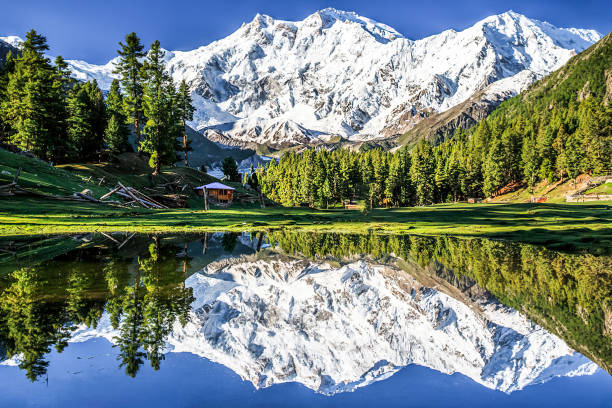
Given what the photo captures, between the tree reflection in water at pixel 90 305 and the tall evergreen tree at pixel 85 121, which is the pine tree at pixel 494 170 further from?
the tree reflection in water at pixel 90 305

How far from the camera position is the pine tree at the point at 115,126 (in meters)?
57.8

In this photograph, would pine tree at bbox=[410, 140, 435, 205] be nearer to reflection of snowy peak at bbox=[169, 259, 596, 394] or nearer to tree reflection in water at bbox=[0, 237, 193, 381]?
reflection of snowy peak at bbox=[169, 259, 596, 394]

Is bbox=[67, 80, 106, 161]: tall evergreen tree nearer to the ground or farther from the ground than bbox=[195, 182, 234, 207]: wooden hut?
farther from the ground

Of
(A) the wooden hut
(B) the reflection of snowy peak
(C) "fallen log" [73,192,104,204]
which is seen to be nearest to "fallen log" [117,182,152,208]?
(C) "fallen log" [73,192,104,204]

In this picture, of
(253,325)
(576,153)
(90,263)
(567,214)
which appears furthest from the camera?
(576,153)

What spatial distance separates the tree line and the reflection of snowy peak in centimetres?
5112

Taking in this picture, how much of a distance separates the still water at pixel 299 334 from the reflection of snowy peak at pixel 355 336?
48mm

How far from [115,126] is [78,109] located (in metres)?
6.25

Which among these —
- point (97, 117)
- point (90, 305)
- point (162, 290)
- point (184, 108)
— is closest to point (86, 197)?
point (97, 117)

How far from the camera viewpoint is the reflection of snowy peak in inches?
296

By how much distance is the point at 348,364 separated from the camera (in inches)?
311

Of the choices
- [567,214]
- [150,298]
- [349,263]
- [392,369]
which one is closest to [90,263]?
[150,298]

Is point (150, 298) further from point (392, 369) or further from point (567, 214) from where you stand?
point (567, 214)

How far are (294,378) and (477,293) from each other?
8263 millimetres
